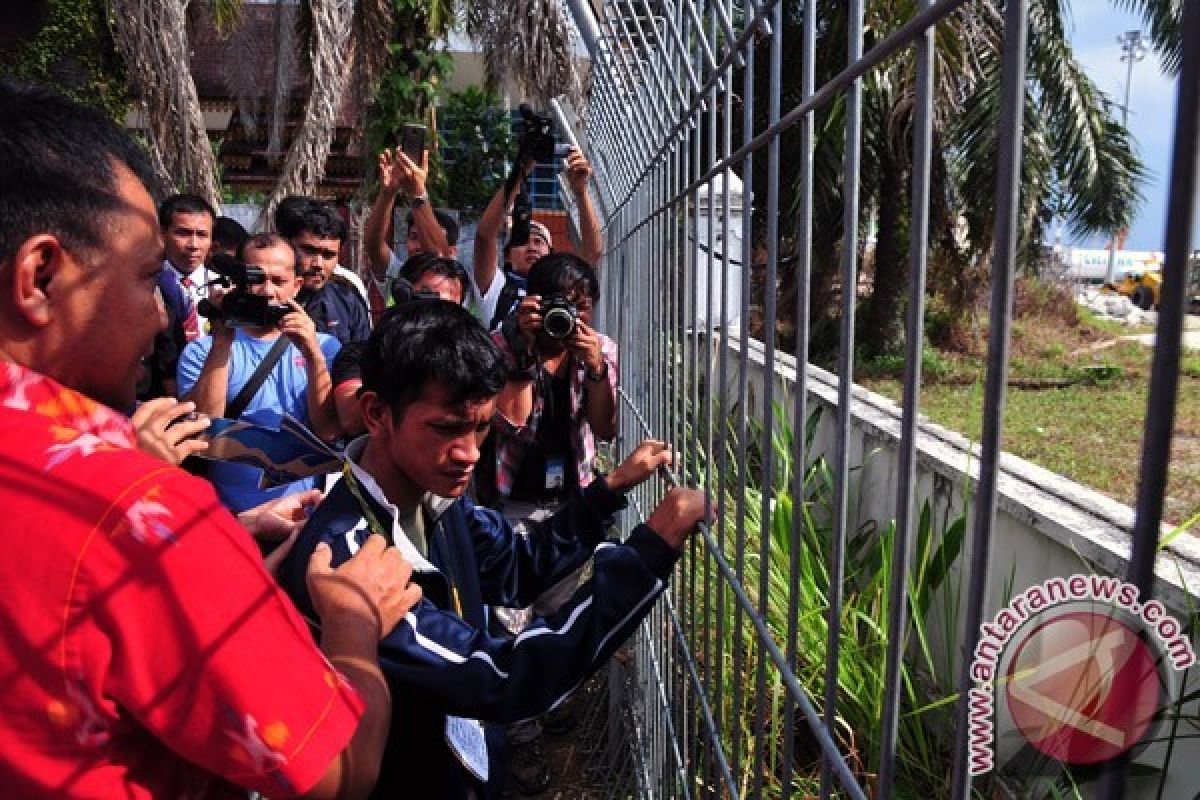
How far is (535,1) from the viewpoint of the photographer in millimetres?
8773

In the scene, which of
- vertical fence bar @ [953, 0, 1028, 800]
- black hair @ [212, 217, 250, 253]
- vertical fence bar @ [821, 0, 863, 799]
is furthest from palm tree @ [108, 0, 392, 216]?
vertical fence bar @ [953, 0, 1028, 800]

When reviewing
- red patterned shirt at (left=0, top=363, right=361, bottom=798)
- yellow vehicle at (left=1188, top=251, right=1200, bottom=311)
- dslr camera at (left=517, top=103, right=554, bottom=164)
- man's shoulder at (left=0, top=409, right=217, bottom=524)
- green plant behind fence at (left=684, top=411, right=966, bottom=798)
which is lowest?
green plant behind fence at (left=684, top=411, right=966, bottom=798)

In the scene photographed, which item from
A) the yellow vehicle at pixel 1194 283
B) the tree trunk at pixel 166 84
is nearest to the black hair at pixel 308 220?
the yellow vehicle at pixel 1194 283

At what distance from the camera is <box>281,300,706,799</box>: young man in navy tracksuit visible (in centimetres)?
142

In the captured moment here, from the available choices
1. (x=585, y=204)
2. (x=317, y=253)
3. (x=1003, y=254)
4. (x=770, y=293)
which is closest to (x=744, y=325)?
(x=770, y=293)

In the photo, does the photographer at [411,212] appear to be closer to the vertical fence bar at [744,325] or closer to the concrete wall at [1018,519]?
the concrete wall at [1018,519]

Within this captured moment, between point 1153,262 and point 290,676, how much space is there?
79 centimetres

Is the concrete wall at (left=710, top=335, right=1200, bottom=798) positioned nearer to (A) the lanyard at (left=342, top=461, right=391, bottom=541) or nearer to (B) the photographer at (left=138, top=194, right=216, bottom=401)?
(A) the lanyard at (left=342, top=461, right=391, bottom=541)

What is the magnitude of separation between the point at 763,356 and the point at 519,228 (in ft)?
8.67

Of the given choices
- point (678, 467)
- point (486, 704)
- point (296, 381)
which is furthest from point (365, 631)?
point (296, 381)

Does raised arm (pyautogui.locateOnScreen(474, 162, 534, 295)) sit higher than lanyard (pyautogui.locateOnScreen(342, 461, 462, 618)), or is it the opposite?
raised arm (pyautogui.locateOnScreen(474, 162, 534, 295))

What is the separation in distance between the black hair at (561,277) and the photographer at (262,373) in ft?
2.16

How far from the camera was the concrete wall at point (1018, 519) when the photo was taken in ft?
5.62

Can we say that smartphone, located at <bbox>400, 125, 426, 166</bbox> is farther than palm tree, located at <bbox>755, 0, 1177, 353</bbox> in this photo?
Yes
